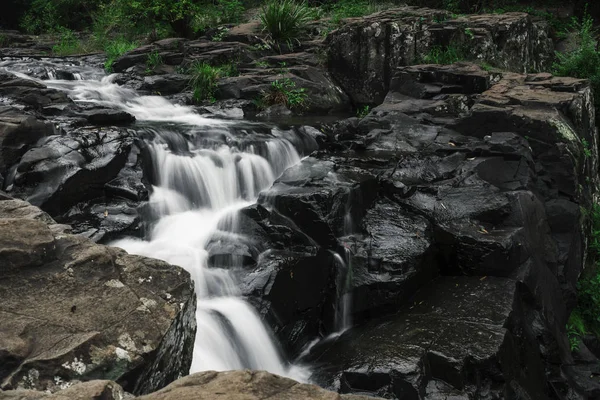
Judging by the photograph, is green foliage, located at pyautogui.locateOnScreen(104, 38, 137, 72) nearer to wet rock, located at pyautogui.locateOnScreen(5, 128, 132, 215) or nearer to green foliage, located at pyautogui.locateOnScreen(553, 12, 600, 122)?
wet rock, located at pyautogui.locateOnScreen(5, 128, 132, 215)

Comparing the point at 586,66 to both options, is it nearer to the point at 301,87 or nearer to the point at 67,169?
the point at 301,87

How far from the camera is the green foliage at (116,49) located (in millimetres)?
13727

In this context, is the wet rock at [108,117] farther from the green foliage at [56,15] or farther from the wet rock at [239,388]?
the green foliage at [56,15]

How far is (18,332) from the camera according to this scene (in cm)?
283

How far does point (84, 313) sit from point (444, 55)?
966cm

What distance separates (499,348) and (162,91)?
9566mm

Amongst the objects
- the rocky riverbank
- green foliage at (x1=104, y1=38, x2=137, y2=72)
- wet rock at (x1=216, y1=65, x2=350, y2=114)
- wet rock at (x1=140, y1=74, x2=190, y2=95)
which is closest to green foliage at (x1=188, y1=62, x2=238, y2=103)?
wet rock at (x1=216, y1=65, x2=350, y2=114)

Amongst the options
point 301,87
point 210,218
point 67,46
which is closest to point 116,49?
point 67,46

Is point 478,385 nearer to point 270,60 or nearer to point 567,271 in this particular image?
point 567,271

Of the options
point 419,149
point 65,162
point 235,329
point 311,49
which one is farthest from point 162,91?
point 235,329

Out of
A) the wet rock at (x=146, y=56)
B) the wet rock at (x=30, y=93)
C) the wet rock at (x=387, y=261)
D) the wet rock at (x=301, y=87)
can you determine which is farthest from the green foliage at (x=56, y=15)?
the wet rock at (x=387, y=261)

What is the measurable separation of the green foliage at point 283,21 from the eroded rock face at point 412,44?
176 cm

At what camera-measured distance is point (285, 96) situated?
11.5m

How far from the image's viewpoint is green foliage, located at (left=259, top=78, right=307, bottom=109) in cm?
1144
